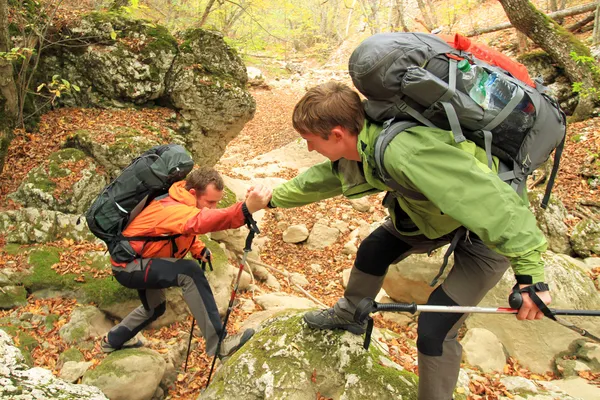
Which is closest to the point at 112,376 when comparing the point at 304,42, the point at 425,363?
the point at 425,363

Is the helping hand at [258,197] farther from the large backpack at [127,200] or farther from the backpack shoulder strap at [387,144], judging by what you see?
the backpack shoulder strap at [387,144]

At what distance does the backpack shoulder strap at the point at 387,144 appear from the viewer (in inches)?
89.5

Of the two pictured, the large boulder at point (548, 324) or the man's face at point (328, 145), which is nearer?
the man's face at point (328, 145)

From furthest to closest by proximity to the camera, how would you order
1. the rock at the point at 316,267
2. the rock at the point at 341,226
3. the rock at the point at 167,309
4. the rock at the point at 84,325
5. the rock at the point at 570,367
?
the rock at the point at 341,226 → the rock at the point at 316,267 → the rock at the point at 167,309 → the rock at the point at 570,367 → the rock at the point at 84,325

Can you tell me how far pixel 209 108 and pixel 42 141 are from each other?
355 cm

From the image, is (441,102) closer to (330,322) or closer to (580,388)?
(330,322)

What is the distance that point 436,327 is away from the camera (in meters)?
2.70

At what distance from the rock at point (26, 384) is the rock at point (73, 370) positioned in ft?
3.67

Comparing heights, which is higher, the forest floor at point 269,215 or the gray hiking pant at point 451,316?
the gray hiking pant at point 451,316

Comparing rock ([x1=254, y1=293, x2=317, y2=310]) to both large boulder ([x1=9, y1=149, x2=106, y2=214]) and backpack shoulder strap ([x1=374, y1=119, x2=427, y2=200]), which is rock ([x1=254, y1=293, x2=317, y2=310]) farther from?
backpack shoulder strap ([x1=374, y1=119, x2=427, y2=200])

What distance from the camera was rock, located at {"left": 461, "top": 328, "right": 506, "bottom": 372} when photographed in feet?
17.1

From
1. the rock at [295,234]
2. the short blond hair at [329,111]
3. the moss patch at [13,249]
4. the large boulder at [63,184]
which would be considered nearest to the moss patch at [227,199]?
the rock at [295,234]

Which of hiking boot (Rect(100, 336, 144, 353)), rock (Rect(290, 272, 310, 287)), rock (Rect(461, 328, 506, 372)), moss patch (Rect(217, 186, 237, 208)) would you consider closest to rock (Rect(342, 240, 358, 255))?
rock (Rect(290, 272, 310, 287))

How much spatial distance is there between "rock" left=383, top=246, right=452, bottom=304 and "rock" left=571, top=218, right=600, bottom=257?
3.32m
